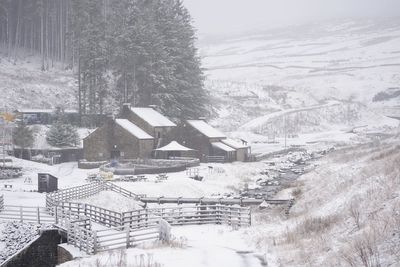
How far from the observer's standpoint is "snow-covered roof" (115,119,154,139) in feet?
209

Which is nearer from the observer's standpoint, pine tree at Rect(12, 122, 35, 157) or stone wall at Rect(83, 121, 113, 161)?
pine tree at Rect(12, 122, 35, 157)

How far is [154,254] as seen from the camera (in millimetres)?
18922

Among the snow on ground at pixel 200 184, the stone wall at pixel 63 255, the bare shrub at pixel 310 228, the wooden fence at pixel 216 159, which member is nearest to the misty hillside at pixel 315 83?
the wooden fence at pixel 216 159

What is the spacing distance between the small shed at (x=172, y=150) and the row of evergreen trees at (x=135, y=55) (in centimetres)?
1186

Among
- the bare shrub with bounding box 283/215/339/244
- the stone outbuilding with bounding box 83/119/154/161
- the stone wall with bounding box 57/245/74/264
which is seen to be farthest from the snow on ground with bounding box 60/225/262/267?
the stone outbuilding with bounding box 83/119/154/161

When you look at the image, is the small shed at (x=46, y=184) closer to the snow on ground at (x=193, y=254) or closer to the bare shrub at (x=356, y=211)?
the snow on ground at (x=193, y=254)

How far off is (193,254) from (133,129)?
46666 millimetres

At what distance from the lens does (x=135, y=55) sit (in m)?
74.3

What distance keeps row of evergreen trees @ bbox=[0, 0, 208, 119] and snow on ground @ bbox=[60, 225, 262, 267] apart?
52862 mm

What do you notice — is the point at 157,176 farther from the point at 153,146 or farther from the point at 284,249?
the point at 284,249

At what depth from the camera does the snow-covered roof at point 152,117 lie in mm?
66438

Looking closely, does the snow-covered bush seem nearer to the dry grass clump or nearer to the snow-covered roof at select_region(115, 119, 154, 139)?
the dry grass clump

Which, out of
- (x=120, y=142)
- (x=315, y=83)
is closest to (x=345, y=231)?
(x=120, y=142)

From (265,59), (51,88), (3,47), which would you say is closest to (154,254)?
(51,88)
